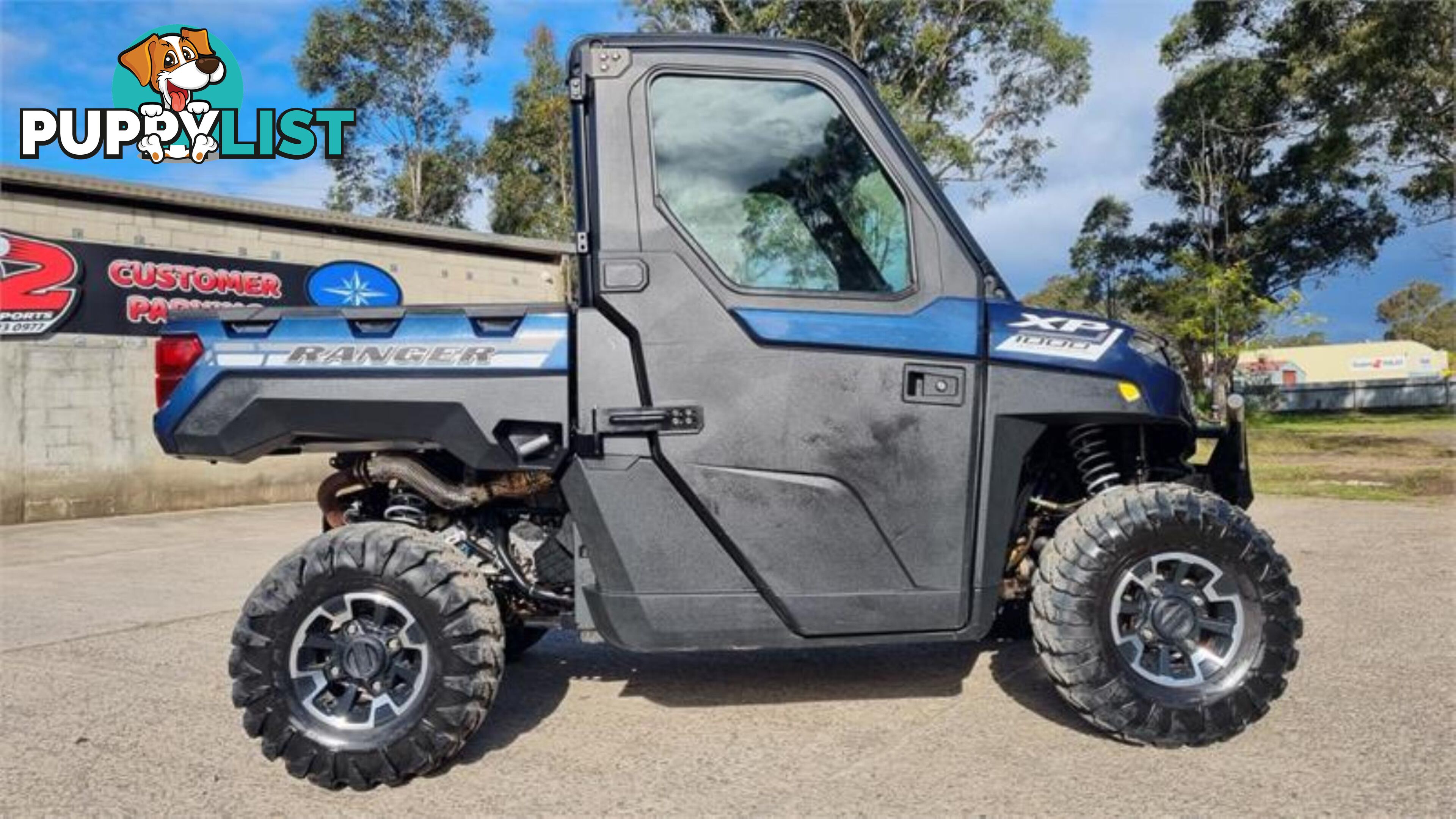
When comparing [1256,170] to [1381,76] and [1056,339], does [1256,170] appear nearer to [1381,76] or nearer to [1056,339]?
[1381,76]

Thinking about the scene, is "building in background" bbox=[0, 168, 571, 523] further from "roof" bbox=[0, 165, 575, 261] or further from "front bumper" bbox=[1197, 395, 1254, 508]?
"front bumper" bbox=[1197, 395, 1254, 508]

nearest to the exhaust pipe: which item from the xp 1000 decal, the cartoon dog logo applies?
the xp 1000 decal

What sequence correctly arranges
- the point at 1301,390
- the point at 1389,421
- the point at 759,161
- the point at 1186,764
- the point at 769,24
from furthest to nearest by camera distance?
the point at 1301,390
the point at 1389,421
the point at 769,24
the point at 759,161
the point at 1186,764

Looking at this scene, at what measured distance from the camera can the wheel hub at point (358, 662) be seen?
327 cm

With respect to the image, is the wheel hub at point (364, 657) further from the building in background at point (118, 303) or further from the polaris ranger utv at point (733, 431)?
the building in background at point (118, 303)

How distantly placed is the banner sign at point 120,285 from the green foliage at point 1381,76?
16567mm

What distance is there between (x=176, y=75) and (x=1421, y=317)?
85.4 m

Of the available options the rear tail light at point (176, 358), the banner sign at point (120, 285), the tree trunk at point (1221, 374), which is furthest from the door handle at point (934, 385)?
the tree trunk at point (1221, 374)

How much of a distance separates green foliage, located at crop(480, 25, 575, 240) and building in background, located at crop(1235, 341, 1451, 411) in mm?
19784

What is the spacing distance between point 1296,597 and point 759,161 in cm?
250

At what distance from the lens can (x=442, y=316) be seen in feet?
10.9

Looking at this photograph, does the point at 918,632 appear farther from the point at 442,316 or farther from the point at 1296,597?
the point at 442,316

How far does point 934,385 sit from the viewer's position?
10.8ft

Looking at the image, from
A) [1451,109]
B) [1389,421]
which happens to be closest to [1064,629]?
[1451,109]
